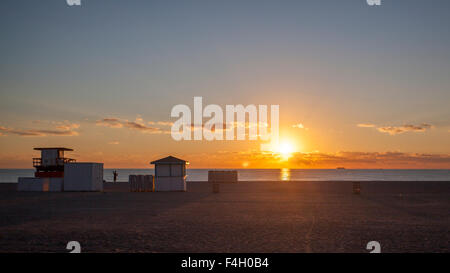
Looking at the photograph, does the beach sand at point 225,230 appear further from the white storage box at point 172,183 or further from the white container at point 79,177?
the white container at point 79,177

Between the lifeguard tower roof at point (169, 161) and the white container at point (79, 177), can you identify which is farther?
the white container at point (79, 177)

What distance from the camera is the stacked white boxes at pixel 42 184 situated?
133 ft

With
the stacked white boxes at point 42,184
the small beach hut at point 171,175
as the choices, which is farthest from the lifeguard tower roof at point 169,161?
the stacked white boxes at point 42,184

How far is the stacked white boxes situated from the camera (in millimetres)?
40656

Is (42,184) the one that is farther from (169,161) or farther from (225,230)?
(225,230)

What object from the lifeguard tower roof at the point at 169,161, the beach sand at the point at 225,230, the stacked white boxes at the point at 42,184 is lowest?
the beach sand at the point at 225,230

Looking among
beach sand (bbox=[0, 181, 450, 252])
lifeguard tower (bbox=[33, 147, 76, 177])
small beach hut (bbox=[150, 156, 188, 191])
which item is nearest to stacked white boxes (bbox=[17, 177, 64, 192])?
lifeguard tower (bbox=[33, 147, 76, 177])

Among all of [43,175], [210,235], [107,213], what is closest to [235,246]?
[210,235]

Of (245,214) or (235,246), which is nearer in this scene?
(235,246)
